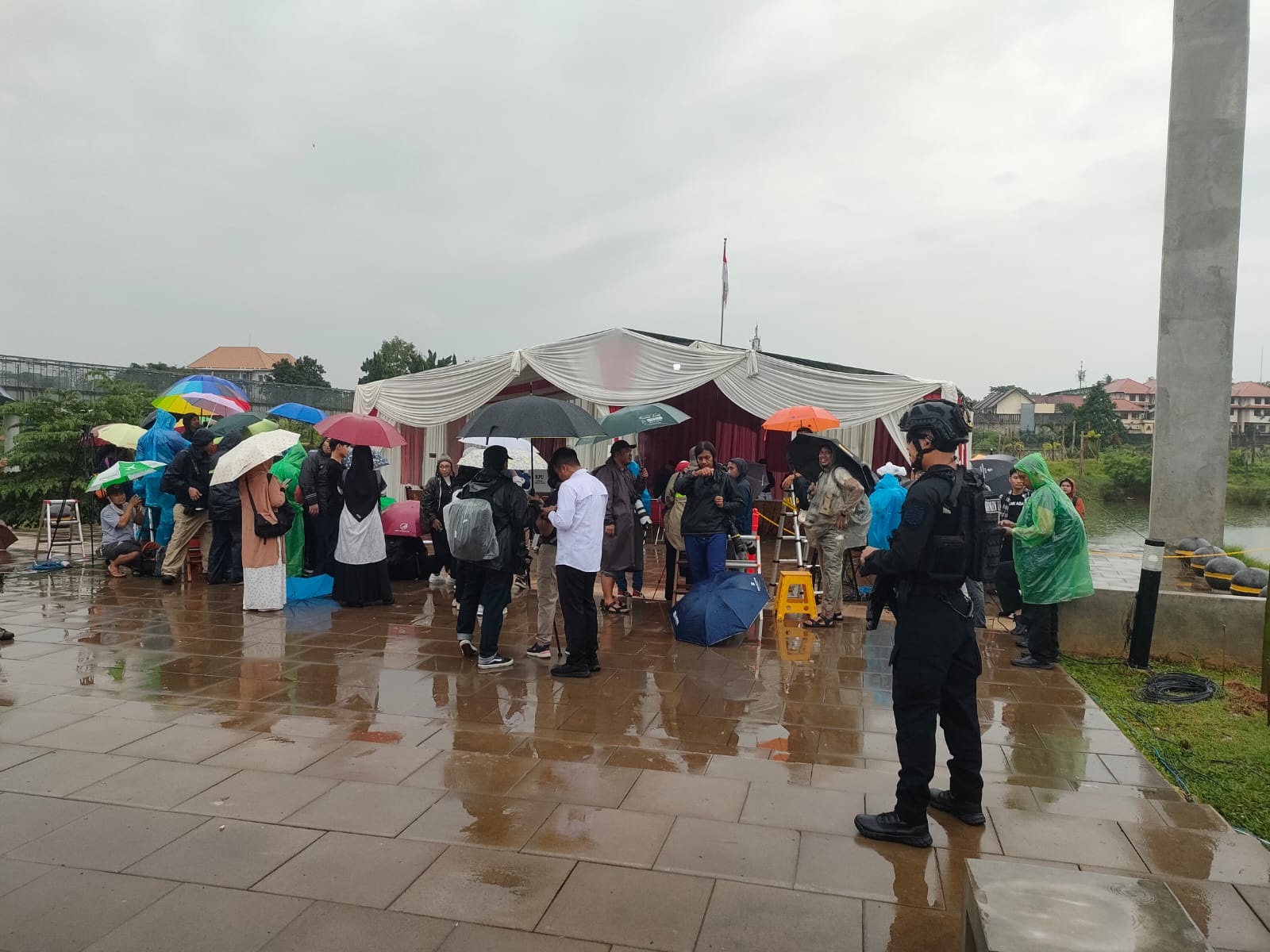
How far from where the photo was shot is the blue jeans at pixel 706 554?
7.84 m

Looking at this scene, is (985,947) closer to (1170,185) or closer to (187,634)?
(187,634)

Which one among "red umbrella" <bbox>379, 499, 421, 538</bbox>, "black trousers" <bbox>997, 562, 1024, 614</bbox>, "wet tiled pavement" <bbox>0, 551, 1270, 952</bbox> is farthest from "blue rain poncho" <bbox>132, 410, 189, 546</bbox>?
"black trousers" <bbox>997, 562, 1024, 614</bbox>

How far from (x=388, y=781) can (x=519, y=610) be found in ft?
14.2

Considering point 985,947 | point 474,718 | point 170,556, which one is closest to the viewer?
point 985,947

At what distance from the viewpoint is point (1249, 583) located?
8.87 m

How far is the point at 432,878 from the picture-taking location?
3119 mm

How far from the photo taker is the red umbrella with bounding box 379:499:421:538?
9.86 m

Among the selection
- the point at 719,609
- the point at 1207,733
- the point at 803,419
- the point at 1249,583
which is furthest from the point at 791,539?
the point at 1207,733

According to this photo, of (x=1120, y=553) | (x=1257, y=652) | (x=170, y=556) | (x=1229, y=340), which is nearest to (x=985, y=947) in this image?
(x=1257, y=652)

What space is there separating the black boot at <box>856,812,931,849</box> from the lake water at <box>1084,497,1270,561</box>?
13157 millimetres

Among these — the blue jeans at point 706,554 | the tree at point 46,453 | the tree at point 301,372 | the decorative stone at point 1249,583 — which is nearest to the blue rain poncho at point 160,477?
the tree at point 46,453

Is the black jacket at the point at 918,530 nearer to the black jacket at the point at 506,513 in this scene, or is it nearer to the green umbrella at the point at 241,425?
the black jacket at the point at 506,513

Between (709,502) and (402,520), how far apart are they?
4009mm

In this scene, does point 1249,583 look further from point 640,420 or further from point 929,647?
point 929,647
